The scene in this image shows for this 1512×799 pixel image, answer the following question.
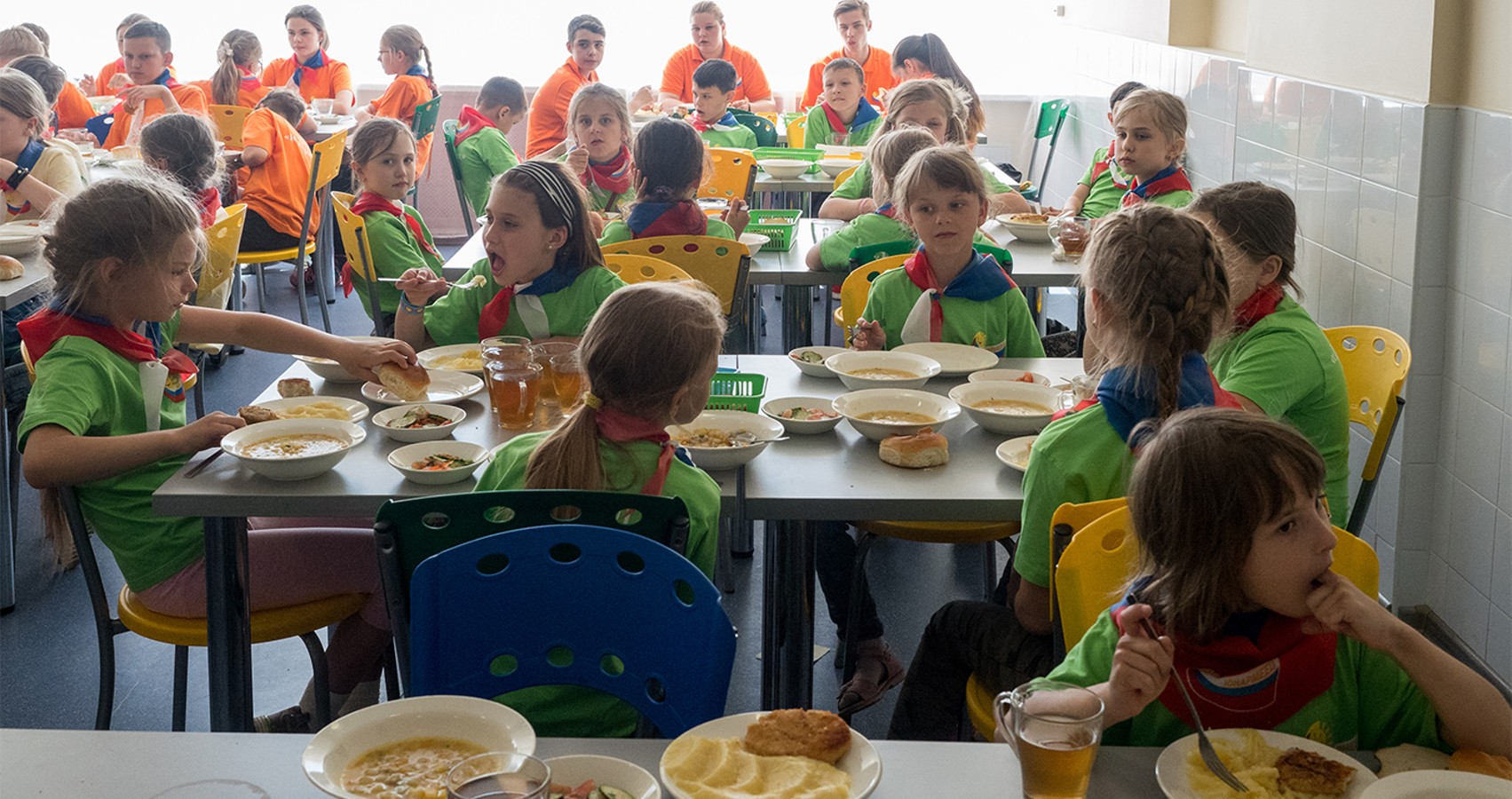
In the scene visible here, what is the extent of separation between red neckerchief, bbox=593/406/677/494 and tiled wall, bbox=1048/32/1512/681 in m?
1.89

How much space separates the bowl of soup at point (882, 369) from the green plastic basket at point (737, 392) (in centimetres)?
24

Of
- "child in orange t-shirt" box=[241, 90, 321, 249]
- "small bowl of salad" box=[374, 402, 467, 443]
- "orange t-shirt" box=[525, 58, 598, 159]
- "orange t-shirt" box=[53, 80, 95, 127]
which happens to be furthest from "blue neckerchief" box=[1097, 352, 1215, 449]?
"orange t-shirt" box=[53, 80, 95, 127]

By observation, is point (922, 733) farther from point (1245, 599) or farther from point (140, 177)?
point (140, 177)

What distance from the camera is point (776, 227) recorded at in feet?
13.3

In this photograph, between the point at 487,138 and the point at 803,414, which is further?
the point at 487,138

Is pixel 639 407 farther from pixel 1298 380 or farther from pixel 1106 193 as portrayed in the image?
pixel 1106 193

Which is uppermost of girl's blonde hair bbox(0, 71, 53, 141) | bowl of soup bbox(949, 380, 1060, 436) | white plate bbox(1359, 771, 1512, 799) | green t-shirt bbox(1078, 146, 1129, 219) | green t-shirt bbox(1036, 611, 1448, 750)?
girl's blonde hair bbox(0, 71, 53, 141)

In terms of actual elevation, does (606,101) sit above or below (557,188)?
above

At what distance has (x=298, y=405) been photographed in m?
2.42

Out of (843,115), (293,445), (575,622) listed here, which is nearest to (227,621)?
(293,445)

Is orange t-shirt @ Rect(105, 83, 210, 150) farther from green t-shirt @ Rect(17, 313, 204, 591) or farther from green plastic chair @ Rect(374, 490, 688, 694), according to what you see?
green plastic chair @ Rect(374, 490, 688, 694)

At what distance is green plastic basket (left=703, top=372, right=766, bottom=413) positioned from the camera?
7.64ft

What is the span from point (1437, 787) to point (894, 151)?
2747 millimetres

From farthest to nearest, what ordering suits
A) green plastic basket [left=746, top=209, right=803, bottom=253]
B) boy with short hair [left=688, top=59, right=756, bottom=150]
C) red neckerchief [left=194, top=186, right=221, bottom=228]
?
boy with short hair [left=688, top=59, right=756, bottom=150], red neckerchief [left=194, top=186, right=221, bottom=228], green plastic basket [left=746, top=209, right=803, bottom=253]
